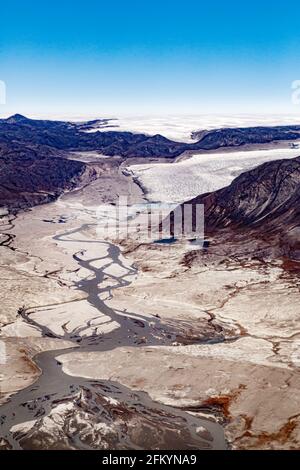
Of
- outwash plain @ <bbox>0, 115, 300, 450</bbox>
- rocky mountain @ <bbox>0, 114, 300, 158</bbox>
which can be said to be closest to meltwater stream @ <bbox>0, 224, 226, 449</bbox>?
outwash plain @ <bbox>0, 115, 300, 450</bbox>

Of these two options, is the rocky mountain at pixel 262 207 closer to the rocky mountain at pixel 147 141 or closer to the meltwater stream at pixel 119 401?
the meltwater stream at pixel 119 401

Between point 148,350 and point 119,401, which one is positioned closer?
point 119,401

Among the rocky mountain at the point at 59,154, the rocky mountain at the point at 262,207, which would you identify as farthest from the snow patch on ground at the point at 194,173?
the rocky mountain at the point at 262,207

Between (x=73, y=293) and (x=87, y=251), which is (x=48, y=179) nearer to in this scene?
(x=87, y=251)

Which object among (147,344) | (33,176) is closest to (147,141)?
(33,176)

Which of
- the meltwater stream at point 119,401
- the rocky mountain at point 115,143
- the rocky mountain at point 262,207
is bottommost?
the meltwater stream at point 119,401

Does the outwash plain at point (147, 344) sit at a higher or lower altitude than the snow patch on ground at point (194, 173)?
lower

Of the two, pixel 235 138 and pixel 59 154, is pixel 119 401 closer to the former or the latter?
pixel 59 154

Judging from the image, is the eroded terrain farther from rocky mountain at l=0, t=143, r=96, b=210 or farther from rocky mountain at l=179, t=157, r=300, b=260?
rocky mountain at l=0, t=143, r=96, b=210
